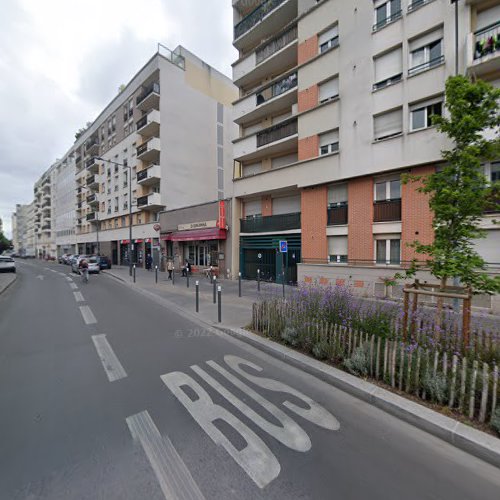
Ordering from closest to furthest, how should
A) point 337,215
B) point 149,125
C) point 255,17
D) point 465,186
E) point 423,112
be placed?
point 465,186
point 423,112
point 337,215
point 255,17
point 149,125

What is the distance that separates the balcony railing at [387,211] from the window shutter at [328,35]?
914 cm

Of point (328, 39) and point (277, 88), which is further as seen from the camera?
point (277, 88)

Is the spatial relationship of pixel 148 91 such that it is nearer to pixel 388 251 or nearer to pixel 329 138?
pixel 329 138

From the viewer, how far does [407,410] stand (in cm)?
303

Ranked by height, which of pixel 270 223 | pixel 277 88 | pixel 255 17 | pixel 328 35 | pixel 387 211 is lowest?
pixel 270 223

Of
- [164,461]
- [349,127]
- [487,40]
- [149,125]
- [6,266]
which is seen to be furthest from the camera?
[149,125]

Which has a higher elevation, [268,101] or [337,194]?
[268,101]

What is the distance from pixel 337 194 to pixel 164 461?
1288 cm

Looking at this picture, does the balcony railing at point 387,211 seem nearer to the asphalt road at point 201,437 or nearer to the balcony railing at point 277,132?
the balcony railing at point 277,132

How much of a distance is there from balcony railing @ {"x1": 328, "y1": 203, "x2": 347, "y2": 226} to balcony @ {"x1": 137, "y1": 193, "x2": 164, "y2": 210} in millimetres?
16391

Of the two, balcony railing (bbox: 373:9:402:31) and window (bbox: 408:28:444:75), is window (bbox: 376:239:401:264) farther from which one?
balcony railing (bbox: 373:9:402:31)

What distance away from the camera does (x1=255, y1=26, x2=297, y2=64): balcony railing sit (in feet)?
48.9

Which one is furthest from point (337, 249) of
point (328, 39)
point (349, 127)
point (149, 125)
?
point (149, 125)

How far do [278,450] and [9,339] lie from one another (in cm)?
672
